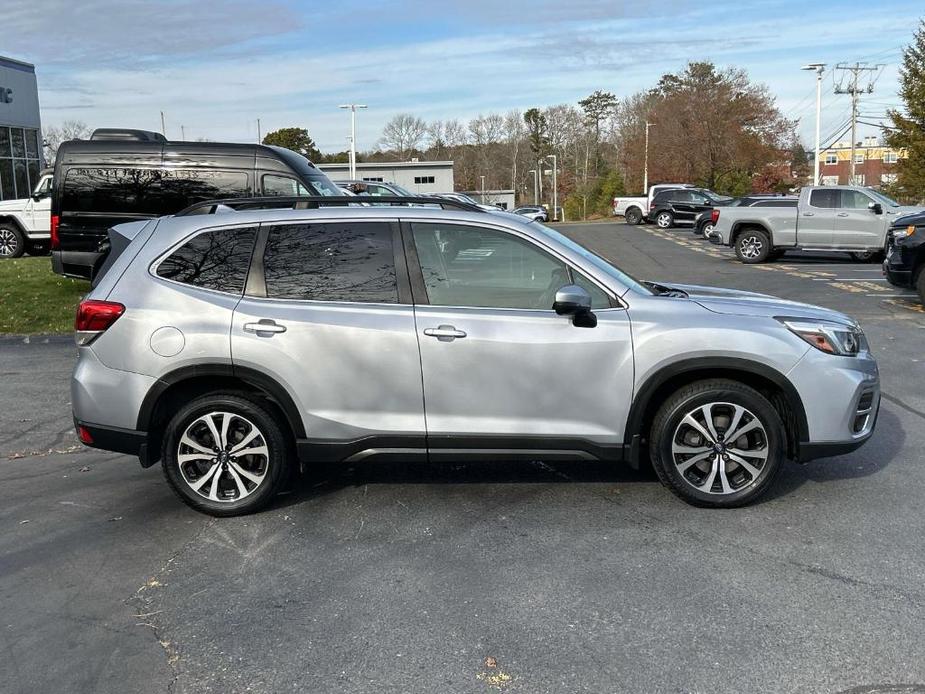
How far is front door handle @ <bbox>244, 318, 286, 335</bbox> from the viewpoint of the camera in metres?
4.68

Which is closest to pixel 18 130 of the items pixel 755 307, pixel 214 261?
pixel 214 261

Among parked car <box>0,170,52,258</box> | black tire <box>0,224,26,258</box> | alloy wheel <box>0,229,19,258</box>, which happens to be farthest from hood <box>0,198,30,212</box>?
alloy wheel <box>0,229,19,258</box>

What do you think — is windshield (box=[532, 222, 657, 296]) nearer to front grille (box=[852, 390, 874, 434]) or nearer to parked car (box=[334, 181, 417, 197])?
front grille (box=[852, 390, 874, 434])

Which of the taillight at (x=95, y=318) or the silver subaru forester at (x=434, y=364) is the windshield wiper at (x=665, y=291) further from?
the taillight at (x=95, y=318)

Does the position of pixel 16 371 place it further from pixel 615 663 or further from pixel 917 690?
pixel 917 690

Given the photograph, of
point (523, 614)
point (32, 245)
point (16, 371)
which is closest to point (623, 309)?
point (523, 614)

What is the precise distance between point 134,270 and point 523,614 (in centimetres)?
297

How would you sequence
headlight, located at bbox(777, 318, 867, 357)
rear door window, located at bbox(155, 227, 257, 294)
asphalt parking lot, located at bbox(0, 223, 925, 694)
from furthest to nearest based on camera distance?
rear door window, located at bbox(155, 227, 257, 294), headlight, located at bbox(777, 318, 867, 357), asphalt parking lot, located at bbox(0, 223, 925, 694)

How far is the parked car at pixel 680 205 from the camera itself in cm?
3575

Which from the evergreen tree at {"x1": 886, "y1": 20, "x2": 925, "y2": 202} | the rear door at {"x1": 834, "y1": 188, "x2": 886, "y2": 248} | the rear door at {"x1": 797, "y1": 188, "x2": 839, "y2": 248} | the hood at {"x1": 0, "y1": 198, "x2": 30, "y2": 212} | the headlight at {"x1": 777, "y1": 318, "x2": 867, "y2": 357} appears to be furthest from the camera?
the evergreen tree at {"x1": 886, "y1": 20, "x2": 925, "y2": 202}

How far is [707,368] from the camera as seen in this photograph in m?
4.70

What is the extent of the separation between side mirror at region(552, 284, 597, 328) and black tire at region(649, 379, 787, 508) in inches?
26.4

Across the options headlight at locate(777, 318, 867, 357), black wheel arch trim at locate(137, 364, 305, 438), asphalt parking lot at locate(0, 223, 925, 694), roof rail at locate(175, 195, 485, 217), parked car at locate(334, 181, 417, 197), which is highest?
parked car at locate(334, 181, 417, 197)

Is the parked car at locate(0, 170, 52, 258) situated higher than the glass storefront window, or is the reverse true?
the glass storefront window
